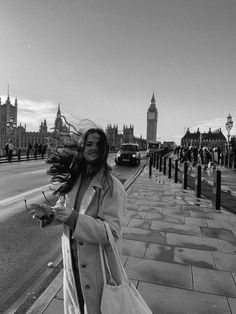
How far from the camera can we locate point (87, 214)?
1.75 m

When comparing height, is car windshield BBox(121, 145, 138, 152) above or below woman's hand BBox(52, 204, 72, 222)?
above

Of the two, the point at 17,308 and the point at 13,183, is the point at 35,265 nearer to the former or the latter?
the point at 17,308

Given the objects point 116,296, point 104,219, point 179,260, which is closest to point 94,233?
point 104,219

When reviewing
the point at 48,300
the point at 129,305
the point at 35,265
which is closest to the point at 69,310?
the point at 129,305

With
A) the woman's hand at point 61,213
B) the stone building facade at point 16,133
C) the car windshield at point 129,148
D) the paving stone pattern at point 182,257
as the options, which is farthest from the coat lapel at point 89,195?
the stone building facade at point 16,133

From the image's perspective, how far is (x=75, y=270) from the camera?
180 centimetres

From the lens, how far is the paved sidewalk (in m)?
2.98

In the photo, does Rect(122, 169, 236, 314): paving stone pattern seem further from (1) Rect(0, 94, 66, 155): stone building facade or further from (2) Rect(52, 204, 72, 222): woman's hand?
(1) Rect(0, 94, 66, 155): stone building facade

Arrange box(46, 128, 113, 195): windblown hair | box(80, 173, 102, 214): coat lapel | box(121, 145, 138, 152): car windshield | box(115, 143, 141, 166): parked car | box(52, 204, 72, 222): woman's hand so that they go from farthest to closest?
1. box(121, 145, 138, 152): car windshield
2. box(115, 143, 141, 166): parked car
3. box(46, 128, 113, 195): windblown hair
4. box(80, 173, 102, 214): coat lapel
5. box(52, 204, 72, 222): woman's hand

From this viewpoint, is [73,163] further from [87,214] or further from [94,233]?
[94,233]

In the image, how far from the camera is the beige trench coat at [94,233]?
162cm

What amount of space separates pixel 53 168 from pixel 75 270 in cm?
78

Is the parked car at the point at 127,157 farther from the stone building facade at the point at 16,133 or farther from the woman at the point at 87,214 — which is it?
the stone building facade at the point at 16,133

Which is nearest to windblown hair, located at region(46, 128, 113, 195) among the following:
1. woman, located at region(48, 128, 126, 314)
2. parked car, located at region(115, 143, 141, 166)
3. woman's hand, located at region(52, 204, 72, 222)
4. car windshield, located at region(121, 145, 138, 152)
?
woman, located at region(48, 128, 126, 314)
